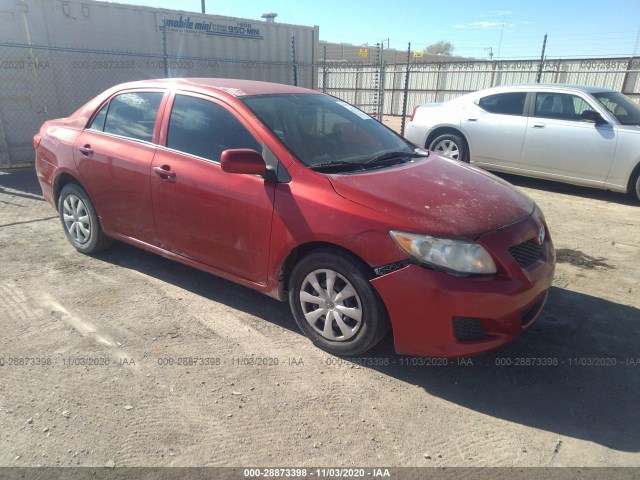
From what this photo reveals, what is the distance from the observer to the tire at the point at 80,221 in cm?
454

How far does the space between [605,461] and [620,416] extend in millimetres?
424

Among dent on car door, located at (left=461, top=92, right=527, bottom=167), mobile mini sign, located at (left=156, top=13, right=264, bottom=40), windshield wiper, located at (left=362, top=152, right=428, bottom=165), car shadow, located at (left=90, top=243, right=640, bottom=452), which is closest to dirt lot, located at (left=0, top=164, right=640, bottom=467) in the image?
car shadow, located at (left=90, top=243, right=640, bottom=452)

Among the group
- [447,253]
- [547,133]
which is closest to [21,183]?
[447,253]

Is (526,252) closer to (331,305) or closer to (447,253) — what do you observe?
(447,253)

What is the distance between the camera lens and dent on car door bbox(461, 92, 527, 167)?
305 inches

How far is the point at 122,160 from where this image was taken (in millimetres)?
4012

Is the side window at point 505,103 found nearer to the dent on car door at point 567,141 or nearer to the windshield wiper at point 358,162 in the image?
the dent on car door at point 567,141

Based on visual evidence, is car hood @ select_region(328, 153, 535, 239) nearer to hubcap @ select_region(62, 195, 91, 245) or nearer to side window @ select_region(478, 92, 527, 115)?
hubcap @ select_region(62, 195, 91, 245)

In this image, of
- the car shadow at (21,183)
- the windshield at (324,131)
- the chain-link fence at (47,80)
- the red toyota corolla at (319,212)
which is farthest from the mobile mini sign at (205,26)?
the windshield at (324,131)

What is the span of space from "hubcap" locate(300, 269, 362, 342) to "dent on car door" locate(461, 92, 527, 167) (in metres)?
5.85

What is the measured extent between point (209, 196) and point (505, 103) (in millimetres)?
6247

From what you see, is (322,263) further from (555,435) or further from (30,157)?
(30,157)

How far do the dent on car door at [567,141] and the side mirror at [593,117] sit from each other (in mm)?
37

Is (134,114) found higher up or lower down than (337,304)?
higher up
